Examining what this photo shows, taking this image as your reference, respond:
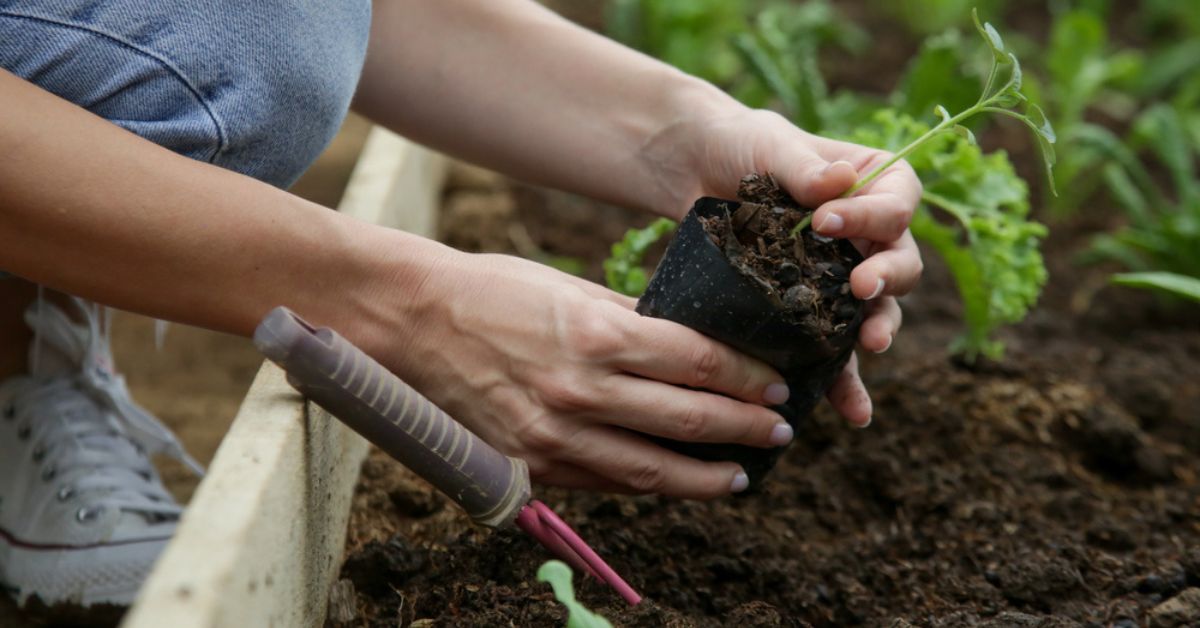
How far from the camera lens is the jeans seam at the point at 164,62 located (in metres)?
1.35

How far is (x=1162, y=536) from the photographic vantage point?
1.78 m

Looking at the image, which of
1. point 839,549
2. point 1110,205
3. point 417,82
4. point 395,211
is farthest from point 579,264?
point 1110,205

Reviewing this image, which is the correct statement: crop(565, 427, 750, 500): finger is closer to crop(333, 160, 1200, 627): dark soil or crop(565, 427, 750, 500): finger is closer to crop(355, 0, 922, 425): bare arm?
crop(333, 160, 1200, 627): dark soil

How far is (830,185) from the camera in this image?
4.64 feet

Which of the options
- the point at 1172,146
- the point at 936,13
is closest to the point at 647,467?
the point at 1172,146

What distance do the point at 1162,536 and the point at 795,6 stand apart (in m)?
3.27

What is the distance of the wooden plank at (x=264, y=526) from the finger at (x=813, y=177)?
637 mm

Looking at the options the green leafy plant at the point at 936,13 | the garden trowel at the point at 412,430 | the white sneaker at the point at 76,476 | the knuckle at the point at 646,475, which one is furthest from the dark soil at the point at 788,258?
the green leafy plant at the point at 936,13

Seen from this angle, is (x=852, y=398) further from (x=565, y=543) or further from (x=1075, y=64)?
(x=1075, y=64)

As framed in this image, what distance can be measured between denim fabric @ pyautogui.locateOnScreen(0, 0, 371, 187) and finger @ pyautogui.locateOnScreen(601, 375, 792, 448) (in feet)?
1.91

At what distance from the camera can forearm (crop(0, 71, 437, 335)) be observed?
47.1 inches

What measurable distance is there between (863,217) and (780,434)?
0.28 meters

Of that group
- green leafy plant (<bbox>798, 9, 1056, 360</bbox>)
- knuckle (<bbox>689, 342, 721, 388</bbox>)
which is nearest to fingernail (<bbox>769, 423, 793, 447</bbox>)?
knuckle (<bbox>689, 342, 721, 388</bbox>)

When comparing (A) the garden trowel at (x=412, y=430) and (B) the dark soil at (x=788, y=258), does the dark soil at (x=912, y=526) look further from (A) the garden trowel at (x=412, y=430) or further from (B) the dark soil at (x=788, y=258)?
(B) the dark soil at (x=788, y=258)
